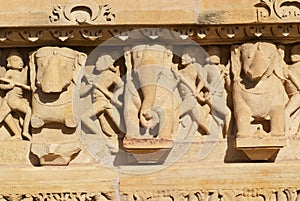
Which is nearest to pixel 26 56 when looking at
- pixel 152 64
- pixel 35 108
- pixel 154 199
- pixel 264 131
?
pixel 35 108

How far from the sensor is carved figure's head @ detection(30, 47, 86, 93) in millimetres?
3449

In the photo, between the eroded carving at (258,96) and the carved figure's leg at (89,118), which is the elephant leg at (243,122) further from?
the carved figure's leg at (89,118)

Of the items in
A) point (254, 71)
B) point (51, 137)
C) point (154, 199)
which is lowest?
point (154, 199)

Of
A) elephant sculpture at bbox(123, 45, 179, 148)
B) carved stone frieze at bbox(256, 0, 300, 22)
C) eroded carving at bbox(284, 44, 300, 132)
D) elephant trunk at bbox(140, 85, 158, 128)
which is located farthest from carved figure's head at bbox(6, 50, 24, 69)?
eroded carving at bbox(284, 44, 300, 132)

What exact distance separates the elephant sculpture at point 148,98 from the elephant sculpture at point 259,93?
0.33 meters

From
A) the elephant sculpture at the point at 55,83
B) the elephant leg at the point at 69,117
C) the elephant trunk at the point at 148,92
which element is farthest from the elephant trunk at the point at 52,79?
the elephant trunk at the point at 148,92

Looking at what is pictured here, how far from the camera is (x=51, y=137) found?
357cm

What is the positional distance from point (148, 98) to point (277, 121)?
0.63m

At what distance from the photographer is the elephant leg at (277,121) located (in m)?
3.51

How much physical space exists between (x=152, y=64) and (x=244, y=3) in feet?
1.71

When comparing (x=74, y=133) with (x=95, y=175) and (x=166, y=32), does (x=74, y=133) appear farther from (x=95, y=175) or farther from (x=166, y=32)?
(x=166, y=32)

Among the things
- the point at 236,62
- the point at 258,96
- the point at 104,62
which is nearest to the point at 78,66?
the point at 104,62

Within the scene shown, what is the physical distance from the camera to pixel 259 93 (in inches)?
138

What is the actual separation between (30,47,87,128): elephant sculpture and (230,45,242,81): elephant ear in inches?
28.4
